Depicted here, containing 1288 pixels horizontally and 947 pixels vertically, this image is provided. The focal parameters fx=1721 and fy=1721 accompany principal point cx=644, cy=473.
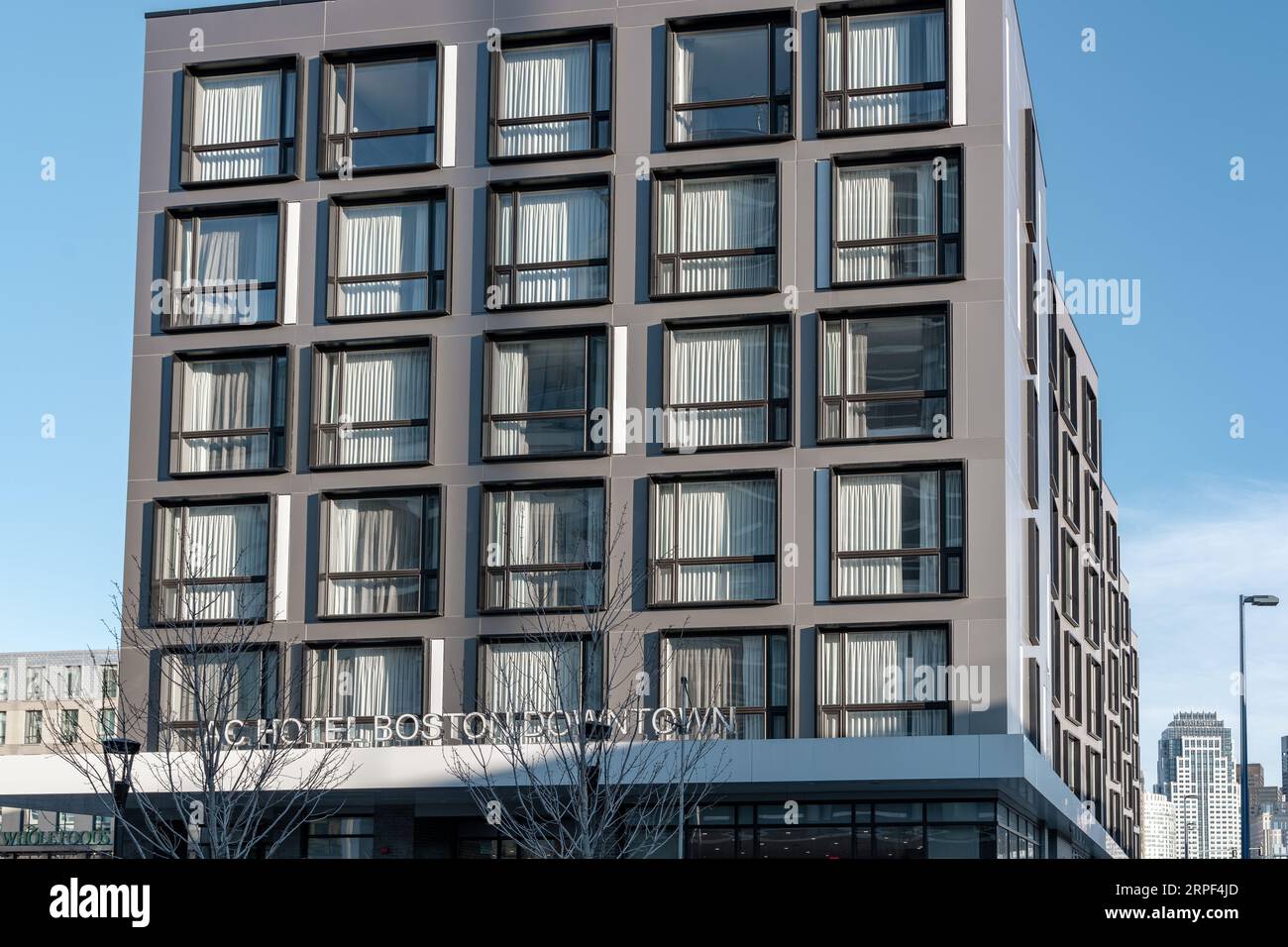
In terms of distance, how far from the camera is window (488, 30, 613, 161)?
38.2 metres

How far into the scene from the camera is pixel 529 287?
38094 mm

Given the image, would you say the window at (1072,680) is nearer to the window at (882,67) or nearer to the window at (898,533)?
the window at (898,533)

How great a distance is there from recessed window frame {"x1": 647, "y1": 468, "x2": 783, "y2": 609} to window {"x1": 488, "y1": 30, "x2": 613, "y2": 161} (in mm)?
7666

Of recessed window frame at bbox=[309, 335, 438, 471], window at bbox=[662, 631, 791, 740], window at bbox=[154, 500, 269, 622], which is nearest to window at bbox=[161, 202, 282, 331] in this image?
recessed window frame at bbox=[309, 335, 438, 471]

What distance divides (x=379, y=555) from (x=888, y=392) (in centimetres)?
1168

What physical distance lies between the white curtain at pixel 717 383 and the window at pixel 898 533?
7.88 feet

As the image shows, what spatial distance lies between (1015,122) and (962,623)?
488 inches

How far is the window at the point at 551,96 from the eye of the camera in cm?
3822

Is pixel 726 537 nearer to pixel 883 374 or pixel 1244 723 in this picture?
pixel 883 374

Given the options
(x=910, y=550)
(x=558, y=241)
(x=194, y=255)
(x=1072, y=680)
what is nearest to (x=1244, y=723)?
(x=1072, y=680)

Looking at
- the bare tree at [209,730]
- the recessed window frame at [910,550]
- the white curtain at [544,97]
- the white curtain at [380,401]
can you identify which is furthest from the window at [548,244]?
the bare tree at [209,730]

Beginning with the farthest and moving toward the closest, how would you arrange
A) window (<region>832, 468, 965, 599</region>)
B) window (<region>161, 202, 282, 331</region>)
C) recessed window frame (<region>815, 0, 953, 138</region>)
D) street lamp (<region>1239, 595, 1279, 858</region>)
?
street lamp (<region>1239, 595, 1279, 858</region>), window (<region>161, 202, 282, 331</region>), recessed window frame (<region>815, 0, 953, 138</region>), window (<region>832, 468, 965, 599</region>)

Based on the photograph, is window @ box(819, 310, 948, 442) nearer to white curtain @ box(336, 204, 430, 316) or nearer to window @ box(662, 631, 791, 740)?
window @ box(662, 631, 791, 740)
